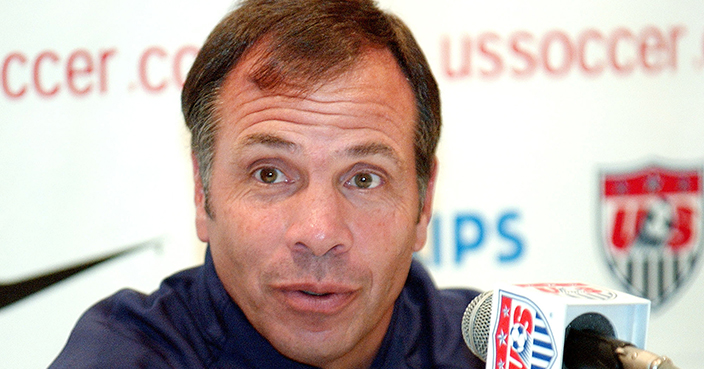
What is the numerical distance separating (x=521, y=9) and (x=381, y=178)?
4.86ft

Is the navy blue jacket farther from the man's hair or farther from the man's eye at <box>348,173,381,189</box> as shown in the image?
the man's eye at <box>348,173,381,189</box>

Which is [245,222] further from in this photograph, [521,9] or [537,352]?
[521,9]

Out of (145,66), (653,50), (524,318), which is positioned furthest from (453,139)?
(524,318)

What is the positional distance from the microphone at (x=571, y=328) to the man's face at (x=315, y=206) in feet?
1.41

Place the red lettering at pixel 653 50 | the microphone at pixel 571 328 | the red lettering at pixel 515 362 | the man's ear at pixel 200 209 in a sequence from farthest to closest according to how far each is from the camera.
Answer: the red lettering at pixel 653 50, the man's ear at pixel 200 209, the red lettering at pixel 515 362, the microphone at pixel 571 328

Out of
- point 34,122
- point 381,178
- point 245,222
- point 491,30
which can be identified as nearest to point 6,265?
point 34,122

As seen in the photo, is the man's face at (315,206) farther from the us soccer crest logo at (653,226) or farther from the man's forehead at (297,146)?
the us soccer crest logo at (653,226)

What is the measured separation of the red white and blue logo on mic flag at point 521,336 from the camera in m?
0.97

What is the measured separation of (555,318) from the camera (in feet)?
3.11

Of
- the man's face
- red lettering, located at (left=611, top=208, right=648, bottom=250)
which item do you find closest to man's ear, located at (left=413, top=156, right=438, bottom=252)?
the man's face

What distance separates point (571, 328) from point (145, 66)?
6.45 ft

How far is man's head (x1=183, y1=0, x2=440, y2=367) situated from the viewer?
1.42 m

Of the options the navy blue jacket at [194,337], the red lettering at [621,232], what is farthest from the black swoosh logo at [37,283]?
the red lettering at [621,232]

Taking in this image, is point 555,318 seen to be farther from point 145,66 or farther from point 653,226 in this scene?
point 653,226
